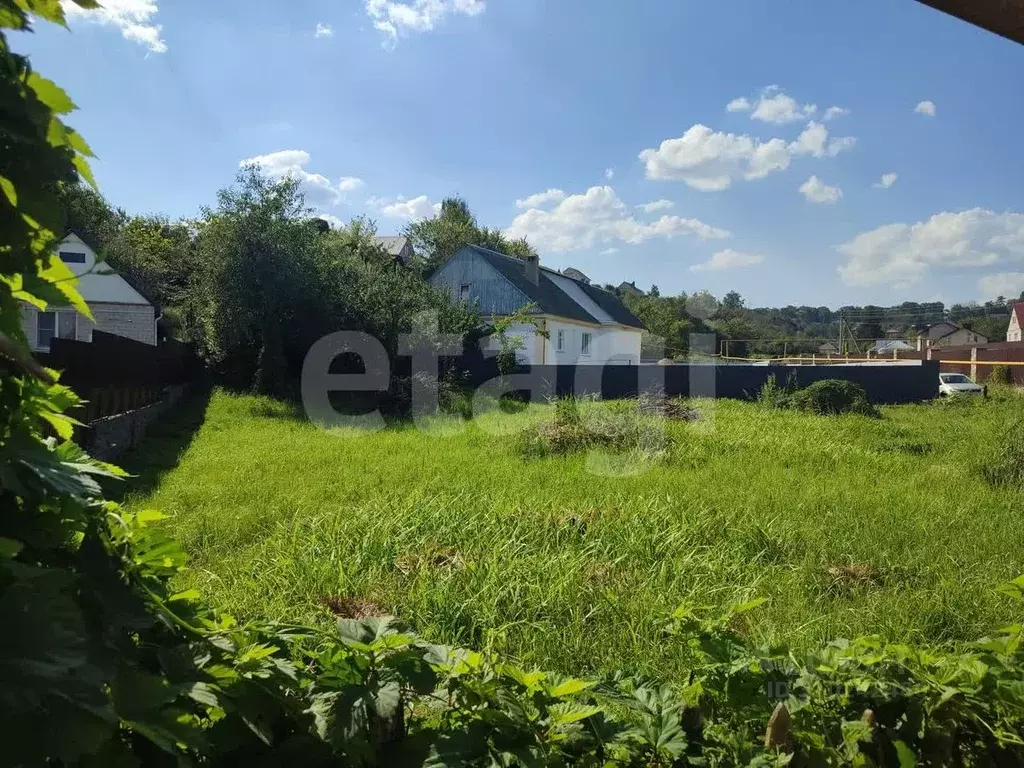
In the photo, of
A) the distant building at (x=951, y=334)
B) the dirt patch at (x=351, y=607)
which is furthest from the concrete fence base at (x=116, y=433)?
the distant building at (x=951, y=334)

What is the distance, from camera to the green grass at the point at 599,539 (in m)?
2.98

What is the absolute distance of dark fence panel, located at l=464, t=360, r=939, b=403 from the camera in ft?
51.7

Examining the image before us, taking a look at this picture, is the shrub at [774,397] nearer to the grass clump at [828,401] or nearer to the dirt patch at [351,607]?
the grass clump at [828,401]

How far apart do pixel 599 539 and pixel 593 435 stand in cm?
394

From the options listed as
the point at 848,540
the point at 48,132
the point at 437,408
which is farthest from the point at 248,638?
the point at 437,408

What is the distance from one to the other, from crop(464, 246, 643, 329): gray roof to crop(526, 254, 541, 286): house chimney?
0.18 m

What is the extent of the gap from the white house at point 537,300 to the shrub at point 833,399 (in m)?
9.91

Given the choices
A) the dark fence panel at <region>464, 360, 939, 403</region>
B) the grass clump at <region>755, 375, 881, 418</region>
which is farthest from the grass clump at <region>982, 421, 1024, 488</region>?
the dark fence panel at <region>464, 360, 939, 403</region>

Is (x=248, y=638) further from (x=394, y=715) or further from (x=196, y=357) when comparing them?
(x=196, y=357)

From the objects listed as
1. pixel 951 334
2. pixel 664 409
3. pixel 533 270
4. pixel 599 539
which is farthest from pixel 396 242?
pixel 951 334

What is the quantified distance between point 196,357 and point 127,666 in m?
16.6

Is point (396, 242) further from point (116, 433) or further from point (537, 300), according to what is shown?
point (116, 433)

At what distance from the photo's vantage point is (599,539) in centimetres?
407

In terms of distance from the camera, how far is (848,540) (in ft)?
13.8
